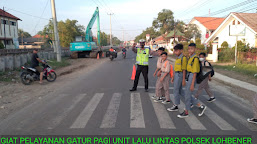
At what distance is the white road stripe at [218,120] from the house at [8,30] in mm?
38928

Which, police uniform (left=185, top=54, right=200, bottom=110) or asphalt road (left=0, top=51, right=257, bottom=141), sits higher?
police uniform (left=185, top=54, right=200, bottom=110)

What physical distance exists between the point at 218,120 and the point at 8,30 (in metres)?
43.1

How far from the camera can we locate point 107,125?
4.34m

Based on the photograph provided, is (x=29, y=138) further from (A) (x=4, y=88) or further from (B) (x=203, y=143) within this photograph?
(A) (x=4, y=88)

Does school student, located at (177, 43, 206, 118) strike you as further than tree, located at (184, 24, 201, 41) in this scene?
No

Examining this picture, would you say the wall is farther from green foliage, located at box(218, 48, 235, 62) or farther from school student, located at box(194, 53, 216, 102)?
green foliage, located at box(218, 48, 235, 62)

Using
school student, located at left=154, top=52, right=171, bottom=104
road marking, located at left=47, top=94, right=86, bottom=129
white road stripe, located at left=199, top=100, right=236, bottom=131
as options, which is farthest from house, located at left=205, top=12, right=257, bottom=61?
road marking, located at left=47, top=94, right=86, bottom=129

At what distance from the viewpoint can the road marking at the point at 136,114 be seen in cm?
438

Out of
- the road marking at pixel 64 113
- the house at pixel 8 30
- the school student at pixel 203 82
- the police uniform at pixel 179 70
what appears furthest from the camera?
the house at pixel 8 30

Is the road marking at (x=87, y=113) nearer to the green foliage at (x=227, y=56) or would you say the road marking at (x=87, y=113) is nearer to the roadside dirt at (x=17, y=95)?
the roadside dirt at (x=17, y=95)

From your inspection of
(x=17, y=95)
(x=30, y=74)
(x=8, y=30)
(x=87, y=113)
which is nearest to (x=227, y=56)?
(x=30, y=74)

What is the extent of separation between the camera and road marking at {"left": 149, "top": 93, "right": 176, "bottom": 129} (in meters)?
4.34

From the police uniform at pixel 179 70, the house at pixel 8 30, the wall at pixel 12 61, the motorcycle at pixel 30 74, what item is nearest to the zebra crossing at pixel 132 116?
the police uniform at pixel 179 70

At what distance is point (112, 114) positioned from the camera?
5.07 metres
